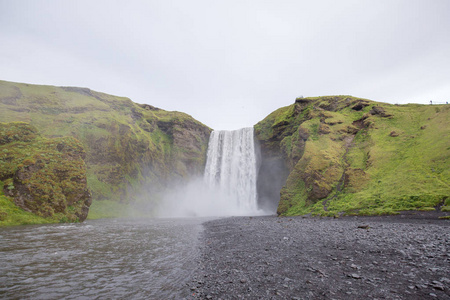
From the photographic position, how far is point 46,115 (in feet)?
139

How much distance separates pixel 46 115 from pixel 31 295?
51338mm

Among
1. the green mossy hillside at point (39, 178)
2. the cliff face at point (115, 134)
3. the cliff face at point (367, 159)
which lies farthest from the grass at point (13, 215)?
the cliff face at point (367, 159)

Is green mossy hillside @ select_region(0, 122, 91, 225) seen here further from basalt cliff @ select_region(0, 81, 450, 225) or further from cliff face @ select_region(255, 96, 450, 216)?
cliff face @ select_region(255, 96, 450, 216)

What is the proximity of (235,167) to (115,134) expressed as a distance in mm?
32705

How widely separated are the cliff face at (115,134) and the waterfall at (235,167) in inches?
193

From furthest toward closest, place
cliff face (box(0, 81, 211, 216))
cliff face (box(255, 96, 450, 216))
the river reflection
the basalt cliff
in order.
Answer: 1. cliff face (box(0, 81, 211, 216))
2. the basalt cliff
3. cliff face (box(255, 96, 450, 216))
4. the river reflection

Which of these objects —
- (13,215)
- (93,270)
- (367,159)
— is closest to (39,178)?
(13,215)

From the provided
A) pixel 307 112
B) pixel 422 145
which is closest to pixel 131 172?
pixel 307 112

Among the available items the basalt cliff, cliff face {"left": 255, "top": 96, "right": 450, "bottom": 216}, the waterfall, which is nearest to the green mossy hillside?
the basalt cliff

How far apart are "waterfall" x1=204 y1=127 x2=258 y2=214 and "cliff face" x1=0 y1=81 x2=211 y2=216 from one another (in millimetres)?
4911

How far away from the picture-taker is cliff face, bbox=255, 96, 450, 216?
19766mm

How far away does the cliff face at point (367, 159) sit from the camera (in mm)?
19766

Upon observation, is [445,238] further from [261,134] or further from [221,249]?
[261,134]

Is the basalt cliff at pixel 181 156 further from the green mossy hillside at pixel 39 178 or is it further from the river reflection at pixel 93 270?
the river reflection at pixel 93 270
